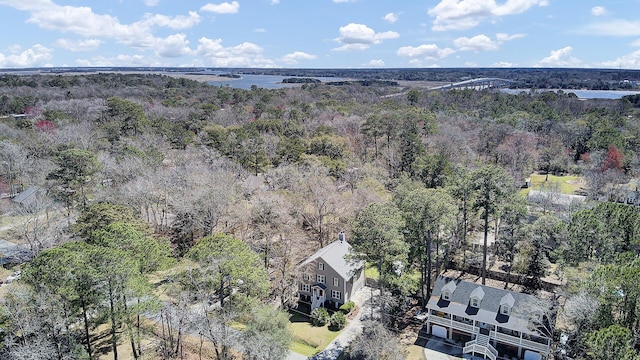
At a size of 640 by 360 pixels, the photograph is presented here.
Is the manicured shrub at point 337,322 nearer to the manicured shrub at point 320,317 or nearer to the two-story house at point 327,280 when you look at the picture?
the manicured shrub at point 320,317

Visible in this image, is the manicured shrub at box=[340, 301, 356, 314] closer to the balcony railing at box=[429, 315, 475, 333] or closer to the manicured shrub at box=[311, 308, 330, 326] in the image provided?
the manicured shrub at box=[311, 308, 330, 326]

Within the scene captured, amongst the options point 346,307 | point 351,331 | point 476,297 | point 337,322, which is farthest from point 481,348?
point 346,307

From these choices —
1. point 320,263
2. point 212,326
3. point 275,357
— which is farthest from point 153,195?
point 275,357

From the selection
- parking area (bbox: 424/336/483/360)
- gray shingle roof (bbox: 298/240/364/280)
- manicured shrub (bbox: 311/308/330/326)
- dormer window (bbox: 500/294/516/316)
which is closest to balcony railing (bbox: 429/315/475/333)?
parking area (bbox: 424/336/483/360)

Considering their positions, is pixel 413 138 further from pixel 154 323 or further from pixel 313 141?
pixel 154 323

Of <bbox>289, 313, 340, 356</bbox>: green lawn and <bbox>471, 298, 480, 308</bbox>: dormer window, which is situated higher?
<bbox>471, 298, 480, 308</bbox>: dormer window
